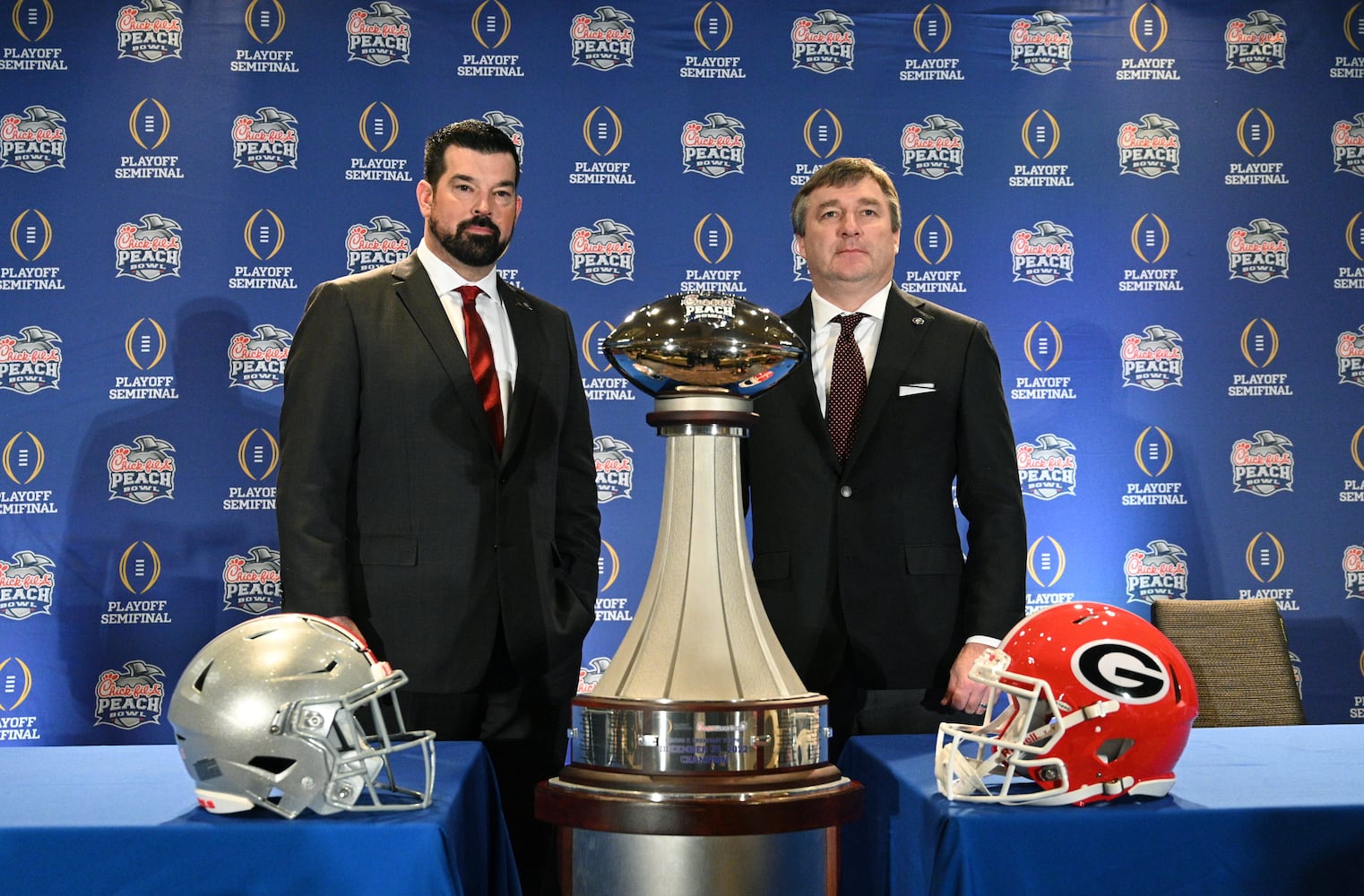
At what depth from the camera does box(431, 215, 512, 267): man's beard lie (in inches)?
109

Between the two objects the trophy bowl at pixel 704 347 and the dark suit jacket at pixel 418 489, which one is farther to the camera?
the dark suit jacket at pixel 418 489

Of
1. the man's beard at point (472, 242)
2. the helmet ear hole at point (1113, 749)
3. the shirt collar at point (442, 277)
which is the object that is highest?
the man's beard at point (472, 242)

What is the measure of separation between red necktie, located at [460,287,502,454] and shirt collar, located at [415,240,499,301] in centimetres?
2

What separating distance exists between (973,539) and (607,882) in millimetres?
1395

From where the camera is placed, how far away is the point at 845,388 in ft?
8.77

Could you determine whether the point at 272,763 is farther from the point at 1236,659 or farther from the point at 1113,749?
the point at 1236,659

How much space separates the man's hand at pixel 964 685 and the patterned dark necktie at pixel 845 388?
491 mm

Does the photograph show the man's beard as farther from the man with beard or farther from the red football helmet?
the red football helmet

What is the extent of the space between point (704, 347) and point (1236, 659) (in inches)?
119

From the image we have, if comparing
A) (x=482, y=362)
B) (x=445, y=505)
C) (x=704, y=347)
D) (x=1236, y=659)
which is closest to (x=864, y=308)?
(x=482, y=362)

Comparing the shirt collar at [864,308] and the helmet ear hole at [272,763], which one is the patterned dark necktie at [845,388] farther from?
the helmet ear hole at [272,763]

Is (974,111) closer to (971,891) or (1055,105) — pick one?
(1055,105)

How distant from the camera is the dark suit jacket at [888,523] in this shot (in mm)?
2529

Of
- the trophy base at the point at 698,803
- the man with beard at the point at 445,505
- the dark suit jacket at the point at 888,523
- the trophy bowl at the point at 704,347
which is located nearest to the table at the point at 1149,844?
the trophy base at the point at 698,803
